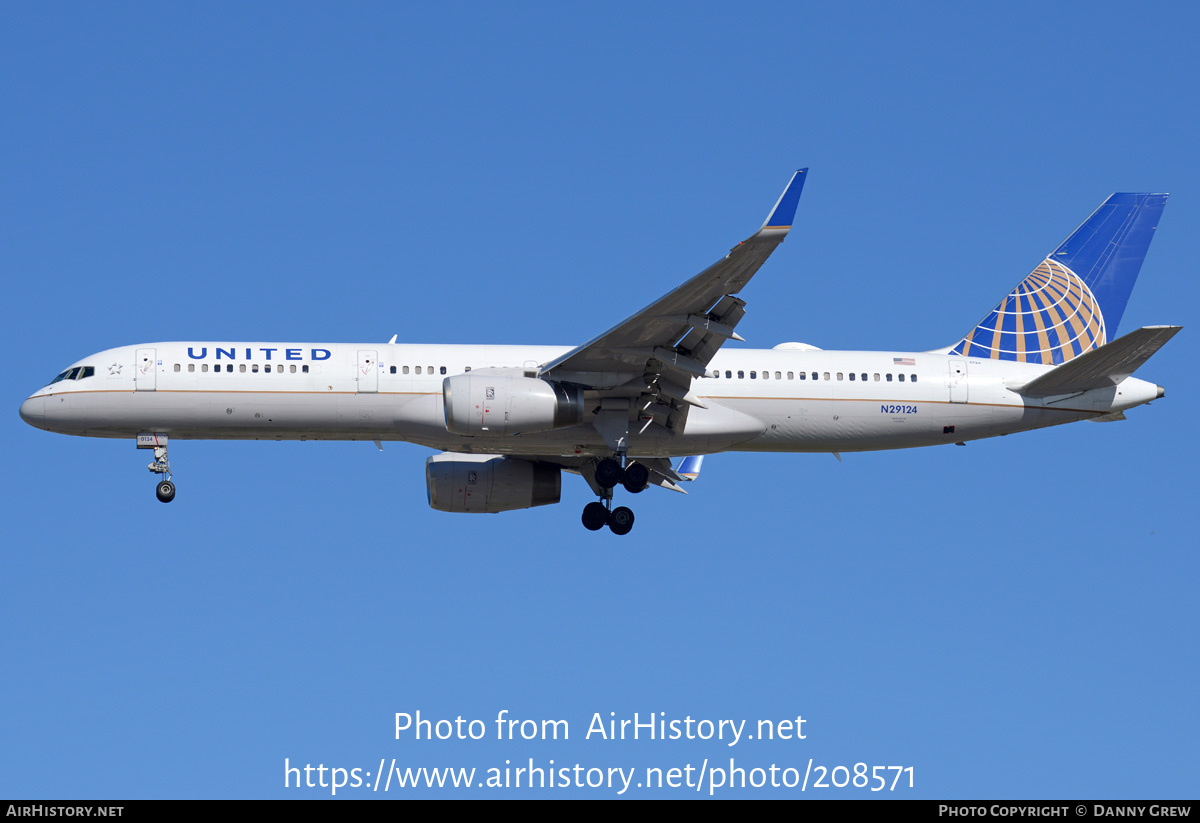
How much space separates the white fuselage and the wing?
1.18m

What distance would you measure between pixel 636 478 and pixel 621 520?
144cm

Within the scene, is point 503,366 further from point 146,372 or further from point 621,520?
point 146,372

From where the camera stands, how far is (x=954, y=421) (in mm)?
36312

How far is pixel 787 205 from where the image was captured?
2770 cm

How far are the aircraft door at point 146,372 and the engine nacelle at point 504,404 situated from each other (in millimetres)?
7006

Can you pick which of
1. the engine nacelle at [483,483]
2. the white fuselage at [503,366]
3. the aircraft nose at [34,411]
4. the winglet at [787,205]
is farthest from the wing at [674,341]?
the aircraft nose at [34,411]

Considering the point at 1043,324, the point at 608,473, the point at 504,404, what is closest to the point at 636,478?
the point at 608,473

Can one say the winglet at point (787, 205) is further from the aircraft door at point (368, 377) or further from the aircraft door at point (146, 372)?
the aircraft door at point (146, 372)

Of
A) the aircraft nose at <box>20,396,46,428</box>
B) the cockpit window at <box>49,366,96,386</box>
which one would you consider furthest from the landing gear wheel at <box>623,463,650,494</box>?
the aircraft nose at <box>20,396,46,428</box>

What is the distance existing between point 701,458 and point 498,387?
10.2m

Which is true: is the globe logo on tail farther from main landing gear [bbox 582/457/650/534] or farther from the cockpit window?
the cockpit window
